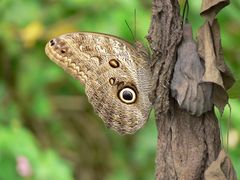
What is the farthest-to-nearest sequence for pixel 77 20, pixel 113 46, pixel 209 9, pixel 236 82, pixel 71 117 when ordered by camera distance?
pixel 71 117 < pixel 77 20 < pixel 113 46 < pixel 236 82 < pixel 209 9

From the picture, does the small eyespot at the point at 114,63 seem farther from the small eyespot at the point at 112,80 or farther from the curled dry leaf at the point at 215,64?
the curled dry leaf at the point at 215,64

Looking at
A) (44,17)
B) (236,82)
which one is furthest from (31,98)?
(236,82)

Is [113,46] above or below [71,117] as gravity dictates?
above

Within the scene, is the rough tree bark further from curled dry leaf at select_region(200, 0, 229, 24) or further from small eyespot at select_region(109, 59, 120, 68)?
small eyespot at select_region(109, 59, 120, 68)

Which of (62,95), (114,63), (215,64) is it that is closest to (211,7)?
(215,64)

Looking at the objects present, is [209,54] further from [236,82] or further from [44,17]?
[44,17]

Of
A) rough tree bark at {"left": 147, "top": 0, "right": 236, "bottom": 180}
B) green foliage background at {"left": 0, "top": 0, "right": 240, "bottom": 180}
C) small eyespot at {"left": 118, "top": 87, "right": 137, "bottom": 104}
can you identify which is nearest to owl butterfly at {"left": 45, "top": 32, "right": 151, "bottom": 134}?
small eyespot at {"left": 118, "top": 87, "right": 137, "bottom": 104}
